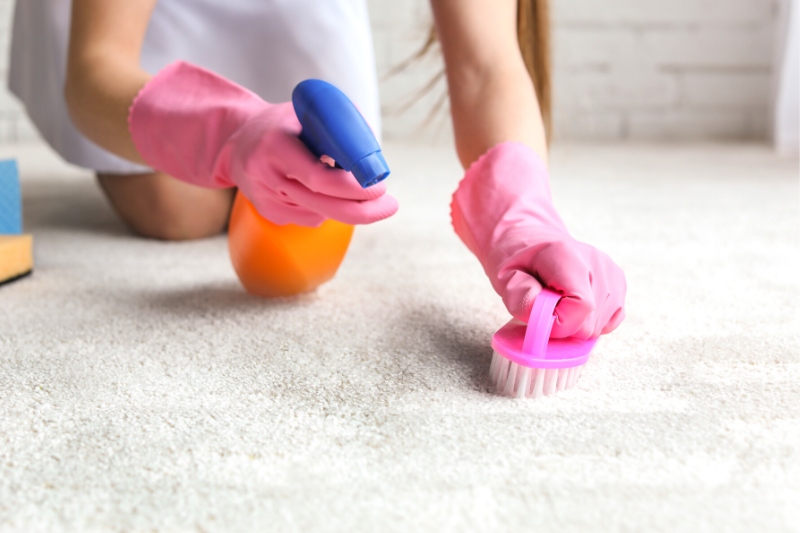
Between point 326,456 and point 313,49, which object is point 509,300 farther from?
point 313,49

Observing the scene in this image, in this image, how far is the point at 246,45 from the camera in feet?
3.48

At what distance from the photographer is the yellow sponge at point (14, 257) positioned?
2.50 feet

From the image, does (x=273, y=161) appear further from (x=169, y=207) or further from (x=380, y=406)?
(x=169, y=207)

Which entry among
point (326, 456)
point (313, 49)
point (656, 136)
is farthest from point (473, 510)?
point (656, 136)

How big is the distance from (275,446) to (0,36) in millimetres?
2084

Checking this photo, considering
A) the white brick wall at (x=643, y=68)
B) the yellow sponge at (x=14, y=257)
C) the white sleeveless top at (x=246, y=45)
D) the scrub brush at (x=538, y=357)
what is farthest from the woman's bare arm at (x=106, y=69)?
the white brick wall at (x=643, y=68)

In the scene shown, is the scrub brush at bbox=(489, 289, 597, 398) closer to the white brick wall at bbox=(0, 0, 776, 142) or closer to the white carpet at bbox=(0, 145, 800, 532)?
the white carpet at bbox=(0, 145, 800, 532)

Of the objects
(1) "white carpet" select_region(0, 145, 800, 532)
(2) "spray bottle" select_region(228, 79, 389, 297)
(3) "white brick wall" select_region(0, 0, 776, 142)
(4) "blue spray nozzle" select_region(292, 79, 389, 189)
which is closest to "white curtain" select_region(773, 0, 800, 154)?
(3) "white brick wall" select_region(0, 0, 776, 142)

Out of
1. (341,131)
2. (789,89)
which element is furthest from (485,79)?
(789,89)

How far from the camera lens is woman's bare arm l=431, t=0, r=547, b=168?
0.69 metres

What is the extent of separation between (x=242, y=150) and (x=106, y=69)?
243 millimetres

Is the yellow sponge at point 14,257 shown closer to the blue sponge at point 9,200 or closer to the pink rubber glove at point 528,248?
the blue sponge at point 9,200

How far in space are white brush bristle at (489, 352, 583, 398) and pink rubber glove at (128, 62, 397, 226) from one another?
13cm

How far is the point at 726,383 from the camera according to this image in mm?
519
